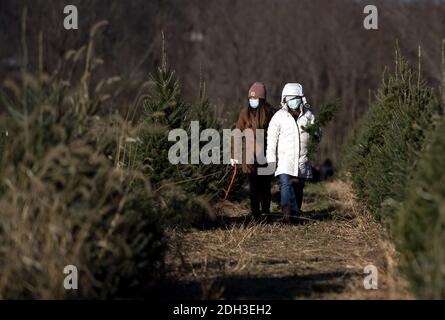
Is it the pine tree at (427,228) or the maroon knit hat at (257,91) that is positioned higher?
the maroon knit hat at (257,91)

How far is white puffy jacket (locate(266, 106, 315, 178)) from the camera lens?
10094mm

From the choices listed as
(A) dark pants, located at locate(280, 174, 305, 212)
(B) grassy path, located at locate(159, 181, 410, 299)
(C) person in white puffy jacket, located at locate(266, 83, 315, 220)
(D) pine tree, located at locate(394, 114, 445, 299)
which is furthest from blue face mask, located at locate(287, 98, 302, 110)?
(D) pine tree, located at locate(394, 114, 445, 299)

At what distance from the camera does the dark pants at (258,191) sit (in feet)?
34.9

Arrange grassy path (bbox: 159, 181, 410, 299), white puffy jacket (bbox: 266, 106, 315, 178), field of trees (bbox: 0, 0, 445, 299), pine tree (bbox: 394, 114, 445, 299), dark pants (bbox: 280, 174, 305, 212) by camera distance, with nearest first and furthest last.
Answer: pine tree (bbox: 394, 114, 445, 299) < field of trees (bbox: 0, 0, 445, 299) < grassy path (bbox: 159, 181, 410, 299) < white puffy jacket (bbox: 266, 106, 315, 178) < dark pants (bbox: 280, 174, 305, 212)

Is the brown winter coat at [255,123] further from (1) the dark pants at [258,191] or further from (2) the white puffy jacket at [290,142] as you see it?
(2) the white puffy jacket at [290,142]

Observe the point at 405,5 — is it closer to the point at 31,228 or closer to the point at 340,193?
the point at 340,193

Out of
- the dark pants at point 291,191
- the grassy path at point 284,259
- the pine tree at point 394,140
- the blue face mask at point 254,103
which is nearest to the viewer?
the grassy path at point 284,259

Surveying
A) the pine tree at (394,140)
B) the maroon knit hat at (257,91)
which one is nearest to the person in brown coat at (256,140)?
the maroon knit hat at (257,91)

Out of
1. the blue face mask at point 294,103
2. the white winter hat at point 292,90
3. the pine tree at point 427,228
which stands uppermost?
the white winter hat at point 292,90

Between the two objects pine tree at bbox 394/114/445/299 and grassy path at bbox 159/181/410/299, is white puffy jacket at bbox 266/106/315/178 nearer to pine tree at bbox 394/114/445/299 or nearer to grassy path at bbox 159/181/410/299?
grassy path at bbox 159/181/410/299

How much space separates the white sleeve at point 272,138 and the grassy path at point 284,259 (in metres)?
0.86

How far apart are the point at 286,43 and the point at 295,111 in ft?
116
